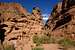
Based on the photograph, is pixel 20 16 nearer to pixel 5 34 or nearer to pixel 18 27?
pixel 18 27

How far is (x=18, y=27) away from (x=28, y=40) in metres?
1.59

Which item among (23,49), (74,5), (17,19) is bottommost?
(23,49)

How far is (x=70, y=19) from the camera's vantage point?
36.4 m

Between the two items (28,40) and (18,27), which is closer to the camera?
(18,27)

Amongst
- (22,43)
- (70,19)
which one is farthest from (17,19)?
(70,19)

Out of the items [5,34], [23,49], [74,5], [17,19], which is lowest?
[23,49]

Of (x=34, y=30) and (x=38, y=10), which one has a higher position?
(x=38, y=10)

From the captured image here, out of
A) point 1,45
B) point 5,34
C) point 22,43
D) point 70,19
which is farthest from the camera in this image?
point 70,19

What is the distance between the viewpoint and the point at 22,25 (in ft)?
45.0

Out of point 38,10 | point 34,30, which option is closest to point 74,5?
point 38,10

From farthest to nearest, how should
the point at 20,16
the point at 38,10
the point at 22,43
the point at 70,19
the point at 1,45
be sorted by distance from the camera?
the point at 70,19, the point at 38,10, the point at 20,16, the point at 22,43, the point at 1,45

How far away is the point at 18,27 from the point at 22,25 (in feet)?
1.68

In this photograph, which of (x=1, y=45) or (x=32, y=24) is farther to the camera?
(x=32, y=24)

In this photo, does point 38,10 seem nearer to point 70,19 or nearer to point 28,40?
point 28,40
